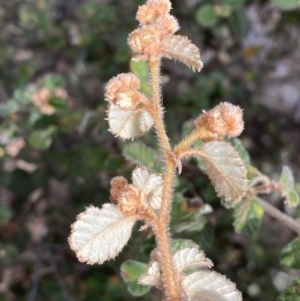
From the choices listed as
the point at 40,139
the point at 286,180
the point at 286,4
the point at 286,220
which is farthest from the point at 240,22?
the point at 286,220

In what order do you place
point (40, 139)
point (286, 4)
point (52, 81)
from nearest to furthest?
point (286, 4)
point (40, 139)
point (52, 81)

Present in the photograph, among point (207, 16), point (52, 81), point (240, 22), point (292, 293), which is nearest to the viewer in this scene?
point (292, 293)

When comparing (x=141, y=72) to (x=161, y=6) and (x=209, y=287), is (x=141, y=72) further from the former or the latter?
(x=209, y=287)

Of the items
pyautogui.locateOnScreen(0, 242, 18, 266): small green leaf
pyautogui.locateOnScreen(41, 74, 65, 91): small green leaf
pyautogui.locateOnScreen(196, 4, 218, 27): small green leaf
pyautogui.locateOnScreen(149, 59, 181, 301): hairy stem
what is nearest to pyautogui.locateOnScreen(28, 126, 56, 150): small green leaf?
pyautogui.locateOnScreen(41, 74, 65, 91): small green leaf

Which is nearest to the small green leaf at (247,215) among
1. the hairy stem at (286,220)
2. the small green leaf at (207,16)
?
the hairy stem at (286,220)

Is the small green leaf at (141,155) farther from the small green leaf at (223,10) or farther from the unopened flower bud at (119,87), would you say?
the small green leaf at (223,10)

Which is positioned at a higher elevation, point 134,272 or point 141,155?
point 141,155
